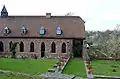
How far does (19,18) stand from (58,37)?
9118 millimetres

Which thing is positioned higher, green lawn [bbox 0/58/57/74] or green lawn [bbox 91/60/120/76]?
green lawn [bbox 0/58/57/74]

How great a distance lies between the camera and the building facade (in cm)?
4419

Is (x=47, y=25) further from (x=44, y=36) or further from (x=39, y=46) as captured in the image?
(x=39, y=46)

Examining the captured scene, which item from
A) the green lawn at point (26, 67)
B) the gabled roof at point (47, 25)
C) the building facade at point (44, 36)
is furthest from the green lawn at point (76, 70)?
the gabled roof at point (47, 25)

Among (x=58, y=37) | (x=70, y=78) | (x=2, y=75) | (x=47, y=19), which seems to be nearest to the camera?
(x=2, y=75)

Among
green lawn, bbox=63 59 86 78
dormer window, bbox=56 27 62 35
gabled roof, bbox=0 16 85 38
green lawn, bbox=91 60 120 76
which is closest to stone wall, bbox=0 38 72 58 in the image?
gabled roof, bbox=0 16 85 38

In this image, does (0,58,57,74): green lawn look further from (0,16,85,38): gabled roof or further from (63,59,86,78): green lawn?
(0,16,85,38): gabled roof

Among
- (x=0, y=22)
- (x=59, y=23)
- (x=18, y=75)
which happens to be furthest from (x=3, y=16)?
(x=18, y=75)

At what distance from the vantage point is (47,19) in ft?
155

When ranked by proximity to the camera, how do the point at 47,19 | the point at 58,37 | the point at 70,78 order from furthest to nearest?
the point at 47,19, the point at 58,37, the point at 70,78

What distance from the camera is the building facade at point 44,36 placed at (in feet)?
145

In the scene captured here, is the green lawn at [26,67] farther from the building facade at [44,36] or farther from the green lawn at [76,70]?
the building facade at [44,36]

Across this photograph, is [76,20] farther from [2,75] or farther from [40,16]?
[2,75]

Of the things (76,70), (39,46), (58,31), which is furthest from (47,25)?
(76,70)
